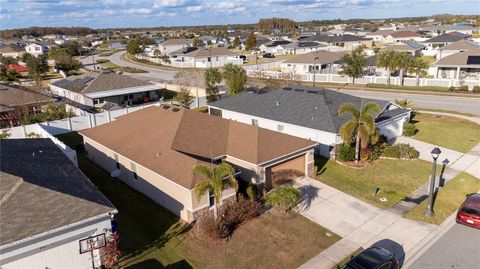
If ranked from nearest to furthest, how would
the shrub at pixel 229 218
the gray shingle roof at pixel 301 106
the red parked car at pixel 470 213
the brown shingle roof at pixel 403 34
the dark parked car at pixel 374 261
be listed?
the dark parked car at pixel 374 261
the shrub at pixel 229 218
the red parked car at pixel 470 213
the gray shingle roof at pixel 301 106
the brown shingle roof at pixel 403 34

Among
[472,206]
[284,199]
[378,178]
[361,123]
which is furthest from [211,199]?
[472,206]

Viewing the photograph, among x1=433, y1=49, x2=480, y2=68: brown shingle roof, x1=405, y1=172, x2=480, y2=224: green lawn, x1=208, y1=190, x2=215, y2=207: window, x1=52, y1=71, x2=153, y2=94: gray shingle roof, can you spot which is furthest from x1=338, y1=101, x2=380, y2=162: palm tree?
x1=433, y1=49, x2=480, y2=68: brown shingle roof

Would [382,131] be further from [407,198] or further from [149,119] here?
[149,119]

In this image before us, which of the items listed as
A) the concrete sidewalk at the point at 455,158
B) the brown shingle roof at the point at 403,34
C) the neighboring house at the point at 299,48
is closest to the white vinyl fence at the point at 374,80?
the concrete sidewalk at the point at 455,158

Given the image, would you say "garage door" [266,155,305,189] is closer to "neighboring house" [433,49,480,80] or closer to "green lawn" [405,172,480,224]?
"green lawn" [405,172,480,224]

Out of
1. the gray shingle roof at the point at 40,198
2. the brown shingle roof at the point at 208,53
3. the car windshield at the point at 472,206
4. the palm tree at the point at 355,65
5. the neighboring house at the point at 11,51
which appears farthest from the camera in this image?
the neighboring house at the point at 11,51

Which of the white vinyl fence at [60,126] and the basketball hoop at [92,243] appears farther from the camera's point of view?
the white vinyl fence at [60,126]

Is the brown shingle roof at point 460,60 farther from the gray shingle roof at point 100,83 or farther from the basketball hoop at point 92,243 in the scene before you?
the basketball hoop at point 92,243
